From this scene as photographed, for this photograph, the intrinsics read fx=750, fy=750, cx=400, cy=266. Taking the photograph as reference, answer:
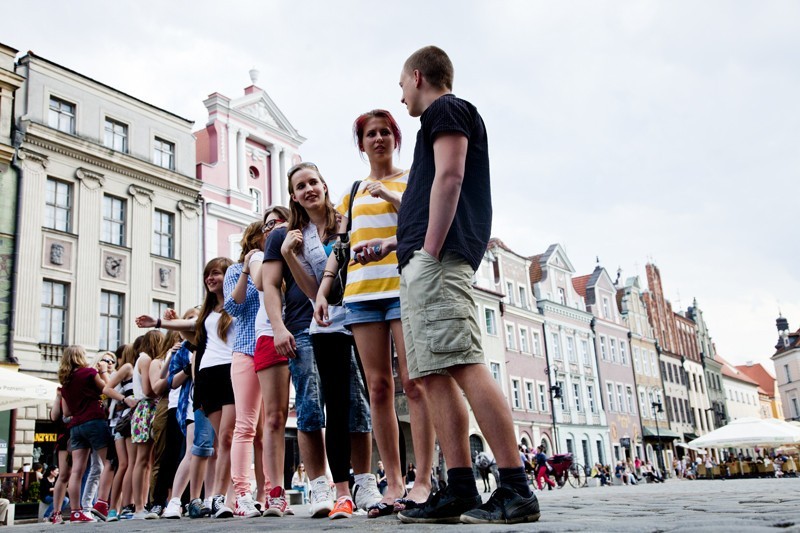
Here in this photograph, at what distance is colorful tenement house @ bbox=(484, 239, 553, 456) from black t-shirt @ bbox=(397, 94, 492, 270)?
3487cm

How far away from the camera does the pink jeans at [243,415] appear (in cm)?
522

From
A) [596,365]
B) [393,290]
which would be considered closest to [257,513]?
[393,290]

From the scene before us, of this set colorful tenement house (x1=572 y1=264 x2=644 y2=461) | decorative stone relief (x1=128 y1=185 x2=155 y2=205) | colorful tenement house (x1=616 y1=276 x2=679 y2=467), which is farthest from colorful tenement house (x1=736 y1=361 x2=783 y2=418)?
decorative stone relief (x1=128 y1=185 x2=155 y2=205)

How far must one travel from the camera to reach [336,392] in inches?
177

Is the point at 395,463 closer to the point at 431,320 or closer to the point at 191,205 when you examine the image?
the point at 431,320

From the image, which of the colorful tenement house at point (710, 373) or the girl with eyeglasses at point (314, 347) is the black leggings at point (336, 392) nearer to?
the girl with eyeglasses at point (314, 347)

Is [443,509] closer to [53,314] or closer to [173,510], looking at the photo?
[173,510]

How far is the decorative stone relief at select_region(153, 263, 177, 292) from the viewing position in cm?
2478

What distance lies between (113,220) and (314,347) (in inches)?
844

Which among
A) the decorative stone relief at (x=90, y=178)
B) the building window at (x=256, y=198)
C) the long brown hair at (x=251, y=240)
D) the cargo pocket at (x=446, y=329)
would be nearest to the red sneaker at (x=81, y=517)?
the long brown hair at (x=251, y=240)

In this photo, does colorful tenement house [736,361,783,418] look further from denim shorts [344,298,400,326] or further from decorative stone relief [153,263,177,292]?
denim shorts [344,298,400,326]

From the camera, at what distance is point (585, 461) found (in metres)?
42.4

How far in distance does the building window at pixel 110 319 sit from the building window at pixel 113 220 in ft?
5.92

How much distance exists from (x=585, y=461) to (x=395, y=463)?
40.6m
